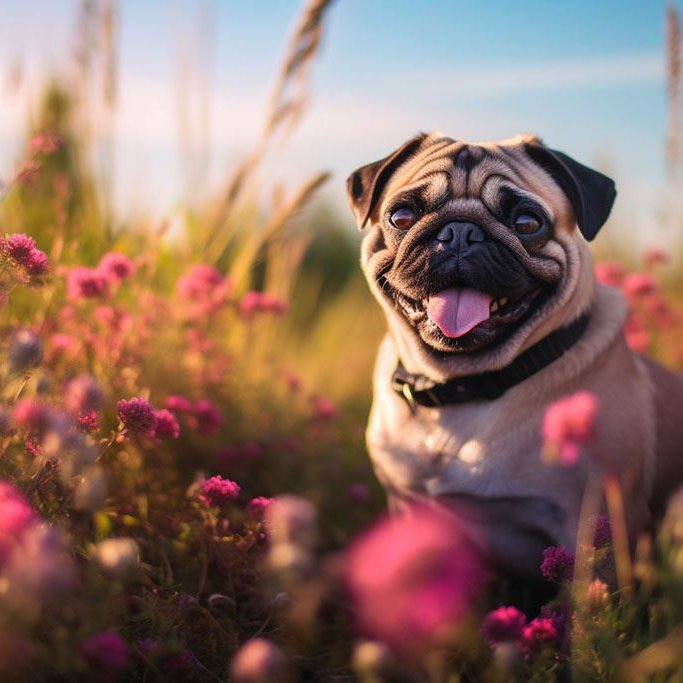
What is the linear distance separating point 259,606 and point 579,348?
51.1 inches

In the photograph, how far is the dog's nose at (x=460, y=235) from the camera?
7.97 feet

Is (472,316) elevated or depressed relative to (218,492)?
elevated

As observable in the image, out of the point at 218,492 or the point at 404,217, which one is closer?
the point at 218,492

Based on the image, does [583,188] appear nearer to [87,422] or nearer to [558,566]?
[558,566]

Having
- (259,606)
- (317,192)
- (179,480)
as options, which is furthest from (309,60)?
(259,606)

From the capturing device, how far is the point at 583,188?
8.40ft

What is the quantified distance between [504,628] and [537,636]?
77mm

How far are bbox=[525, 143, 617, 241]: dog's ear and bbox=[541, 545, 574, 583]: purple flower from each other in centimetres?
102

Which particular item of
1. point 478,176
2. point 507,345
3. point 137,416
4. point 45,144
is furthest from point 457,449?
point 45,144

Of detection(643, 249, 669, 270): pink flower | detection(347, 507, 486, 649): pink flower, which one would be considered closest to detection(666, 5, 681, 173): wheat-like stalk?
detection(643, 249, 669, 270): pink flower

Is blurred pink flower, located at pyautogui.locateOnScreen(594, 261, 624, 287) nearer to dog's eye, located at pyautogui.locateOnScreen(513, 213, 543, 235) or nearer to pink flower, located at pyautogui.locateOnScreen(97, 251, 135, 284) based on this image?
dog's eye, located at pyautogui.locateOnScreen(513, 213, 543, 235)

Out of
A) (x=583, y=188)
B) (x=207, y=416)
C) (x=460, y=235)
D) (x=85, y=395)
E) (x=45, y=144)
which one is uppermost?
(x=45, y=144)

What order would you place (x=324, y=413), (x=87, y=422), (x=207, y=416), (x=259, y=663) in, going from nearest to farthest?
1. (x=259, y=663)
2. (x=87, y=422)
3. (x=207, y=416)
4. (x=324, y=413)

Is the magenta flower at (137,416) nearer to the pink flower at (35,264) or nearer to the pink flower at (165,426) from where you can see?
the pink flower at (165,426)
